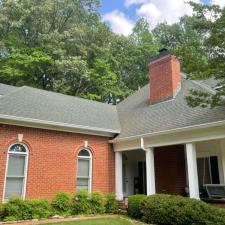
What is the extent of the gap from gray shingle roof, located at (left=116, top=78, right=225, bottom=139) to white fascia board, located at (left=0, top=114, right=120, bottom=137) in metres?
0.86

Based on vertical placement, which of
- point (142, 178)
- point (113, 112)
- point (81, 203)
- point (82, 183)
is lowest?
point (81, 203)

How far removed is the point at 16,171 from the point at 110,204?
4336 mm

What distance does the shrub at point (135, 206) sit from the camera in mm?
10875

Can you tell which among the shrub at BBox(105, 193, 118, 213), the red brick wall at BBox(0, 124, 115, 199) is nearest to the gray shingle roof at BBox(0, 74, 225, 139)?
the red brick wall at BBox(0, 124, 115, 199)

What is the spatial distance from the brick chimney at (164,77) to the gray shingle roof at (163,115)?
39 cm

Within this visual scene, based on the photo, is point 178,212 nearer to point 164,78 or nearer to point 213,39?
point 213,39

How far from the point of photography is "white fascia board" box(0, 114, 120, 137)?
11.0 metres

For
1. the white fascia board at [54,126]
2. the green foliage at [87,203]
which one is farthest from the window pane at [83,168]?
the white fascia board at [54,126]

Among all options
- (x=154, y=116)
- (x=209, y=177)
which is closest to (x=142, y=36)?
(x=154, y=116)

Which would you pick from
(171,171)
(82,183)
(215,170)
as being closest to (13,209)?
(82,183)

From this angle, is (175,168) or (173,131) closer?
(173,131)

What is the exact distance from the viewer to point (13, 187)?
35.9 feet

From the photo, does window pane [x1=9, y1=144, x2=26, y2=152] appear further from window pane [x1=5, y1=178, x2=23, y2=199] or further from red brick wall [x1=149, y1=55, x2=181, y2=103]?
red brick wall [x1=149, y1=55, x2=181, y2=103]

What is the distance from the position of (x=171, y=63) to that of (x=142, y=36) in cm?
2259
